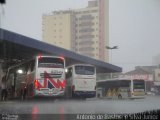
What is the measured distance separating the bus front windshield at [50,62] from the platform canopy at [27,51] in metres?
0.09

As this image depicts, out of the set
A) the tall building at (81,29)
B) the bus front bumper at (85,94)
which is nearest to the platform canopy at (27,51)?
the tall building at (81,29)

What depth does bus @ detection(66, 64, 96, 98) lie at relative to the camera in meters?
5.81

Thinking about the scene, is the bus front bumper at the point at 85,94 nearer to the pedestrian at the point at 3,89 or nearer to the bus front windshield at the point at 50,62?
the bus front windshield at the point at 50,62

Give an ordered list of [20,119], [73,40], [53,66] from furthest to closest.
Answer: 1. [53,66]
2. [73,40]
3. [20,119]

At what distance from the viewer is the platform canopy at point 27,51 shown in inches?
203

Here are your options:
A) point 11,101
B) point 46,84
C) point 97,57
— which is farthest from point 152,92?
point 11,101

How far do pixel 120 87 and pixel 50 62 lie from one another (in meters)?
1.23

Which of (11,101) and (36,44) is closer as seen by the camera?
(36,44)

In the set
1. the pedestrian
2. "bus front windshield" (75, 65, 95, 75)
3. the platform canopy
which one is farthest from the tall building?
the pedestrian

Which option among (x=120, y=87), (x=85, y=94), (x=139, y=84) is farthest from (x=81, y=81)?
(x=139, y=84)

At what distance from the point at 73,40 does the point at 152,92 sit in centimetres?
156

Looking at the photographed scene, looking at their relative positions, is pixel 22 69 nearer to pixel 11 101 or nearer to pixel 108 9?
pixel 11 101

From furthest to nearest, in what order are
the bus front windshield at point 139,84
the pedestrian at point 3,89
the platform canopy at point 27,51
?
the bus front windshield at point 139,84
the pedestrian at point 3,89
the platform canopy at point 27,51

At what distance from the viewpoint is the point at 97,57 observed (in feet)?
18.5
